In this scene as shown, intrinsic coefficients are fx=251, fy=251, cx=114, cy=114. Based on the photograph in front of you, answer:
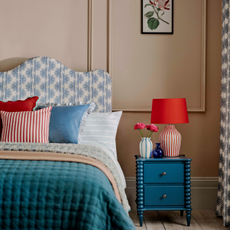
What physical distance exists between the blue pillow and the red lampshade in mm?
716

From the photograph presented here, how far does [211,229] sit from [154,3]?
2.34m

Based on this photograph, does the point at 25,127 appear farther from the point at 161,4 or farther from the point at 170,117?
the point at 161,4

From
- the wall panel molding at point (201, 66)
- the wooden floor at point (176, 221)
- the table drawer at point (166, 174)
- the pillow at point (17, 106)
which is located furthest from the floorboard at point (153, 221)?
the pillow at point (17, 106)

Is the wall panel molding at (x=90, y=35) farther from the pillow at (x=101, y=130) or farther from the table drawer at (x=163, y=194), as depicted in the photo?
the table drawer at (x=163, y=194)

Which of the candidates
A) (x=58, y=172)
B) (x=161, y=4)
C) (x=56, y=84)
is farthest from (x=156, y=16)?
(x=58, y=172)

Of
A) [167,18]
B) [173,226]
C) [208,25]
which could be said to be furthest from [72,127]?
[208,25]

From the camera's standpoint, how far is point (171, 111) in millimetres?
2301

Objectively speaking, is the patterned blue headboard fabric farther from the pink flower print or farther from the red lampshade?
the pink flower print

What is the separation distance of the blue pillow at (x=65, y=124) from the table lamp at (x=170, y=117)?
2.31 feet

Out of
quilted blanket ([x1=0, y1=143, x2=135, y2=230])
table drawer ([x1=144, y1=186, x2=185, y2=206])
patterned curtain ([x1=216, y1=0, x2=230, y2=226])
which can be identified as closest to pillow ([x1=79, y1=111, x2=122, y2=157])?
table drawer ([x1=144, y1=186, x2=185, y2=206])

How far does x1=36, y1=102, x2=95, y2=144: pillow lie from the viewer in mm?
2084

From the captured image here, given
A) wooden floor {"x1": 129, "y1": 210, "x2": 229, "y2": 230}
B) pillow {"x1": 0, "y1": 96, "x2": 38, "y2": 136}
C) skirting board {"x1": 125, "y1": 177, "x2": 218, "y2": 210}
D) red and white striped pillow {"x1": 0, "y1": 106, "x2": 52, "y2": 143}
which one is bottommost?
wooden floor {"x1": 129, "y1": 210, "x2": 229, "y2": 230}

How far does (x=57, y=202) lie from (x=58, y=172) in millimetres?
154

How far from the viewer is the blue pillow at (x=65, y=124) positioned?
208 centimetres
